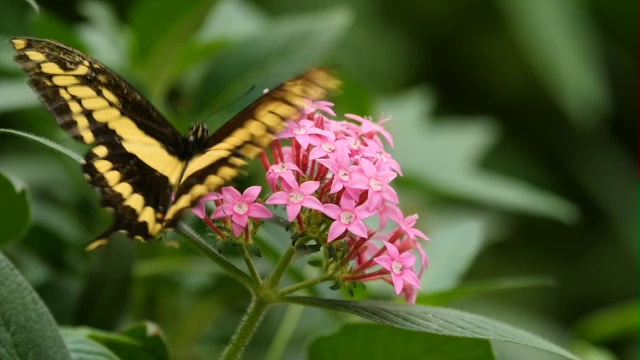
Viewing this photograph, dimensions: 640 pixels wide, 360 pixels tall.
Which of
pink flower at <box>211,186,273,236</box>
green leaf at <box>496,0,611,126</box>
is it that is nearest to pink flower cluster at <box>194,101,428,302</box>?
pink flower at <box>211,186,273,236</box>

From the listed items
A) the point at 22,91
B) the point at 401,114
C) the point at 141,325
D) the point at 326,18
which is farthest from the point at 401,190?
the point at 141,325

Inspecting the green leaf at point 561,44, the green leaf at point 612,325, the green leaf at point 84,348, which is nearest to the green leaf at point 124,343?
the green leaf at point 84,348

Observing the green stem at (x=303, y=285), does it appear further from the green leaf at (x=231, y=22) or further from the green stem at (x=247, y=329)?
the green leaf at (x=231, y=22)

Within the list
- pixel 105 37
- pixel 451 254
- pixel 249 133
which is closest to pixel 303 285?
pixel 249 133

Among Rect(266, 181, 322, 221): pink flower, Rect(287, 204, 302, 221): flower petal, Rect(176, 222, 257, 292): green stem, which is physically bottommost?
Rect(176, 222, 257, 292): green stem

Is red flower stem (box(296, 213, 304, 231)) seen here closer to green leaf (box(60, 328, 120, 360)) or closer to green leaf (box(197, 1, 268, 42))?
green leaf (box(60, 328, 120, 360))

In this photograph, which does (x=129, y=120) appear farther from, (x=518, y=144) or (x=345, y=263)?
(x=518, y=144)
